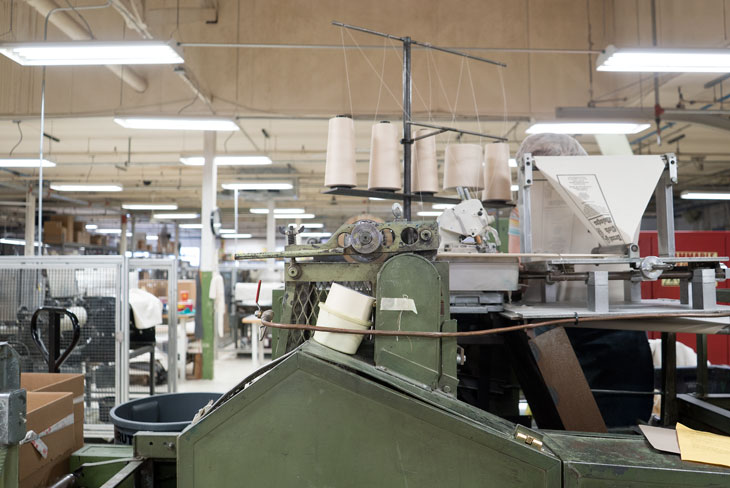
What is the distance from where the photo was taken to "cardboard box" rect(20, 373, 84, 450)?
215 cm

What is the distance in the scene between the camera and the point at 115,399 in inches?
137

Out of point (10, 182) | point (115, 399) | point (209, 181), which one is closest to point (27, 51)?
point (115, 399)

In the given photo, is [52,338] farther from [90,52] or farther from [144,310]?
[90,52]

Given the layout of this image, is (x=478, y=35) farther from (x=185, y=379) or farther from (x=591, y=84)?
(x=185, y=379)

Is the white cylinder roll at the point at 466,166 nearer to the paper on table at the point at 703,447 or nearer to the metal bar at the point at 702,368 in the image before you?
the metal bar at the point at 702,368

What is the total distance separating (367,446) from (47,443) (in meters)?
1.30

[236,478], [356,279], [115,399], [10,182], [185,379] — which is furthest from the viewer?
[10,182]

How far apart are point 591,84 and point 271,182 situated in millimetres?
4723

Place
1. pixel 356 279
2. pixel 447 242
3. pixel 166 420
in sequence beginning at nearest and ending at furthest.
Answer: pixel 356 279 → pixel 447 242 → pixel 166 420

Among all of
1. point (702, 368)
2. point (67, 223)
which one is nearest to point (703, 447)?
point (702, 368)

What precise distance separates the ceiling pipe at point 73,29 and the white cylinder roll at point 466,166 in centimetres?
396

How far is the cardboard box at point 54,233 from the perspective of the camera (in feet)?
34.5

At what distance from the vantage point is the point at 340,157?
8.02 feet

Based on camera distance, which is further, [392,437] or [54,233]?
[54,233]
